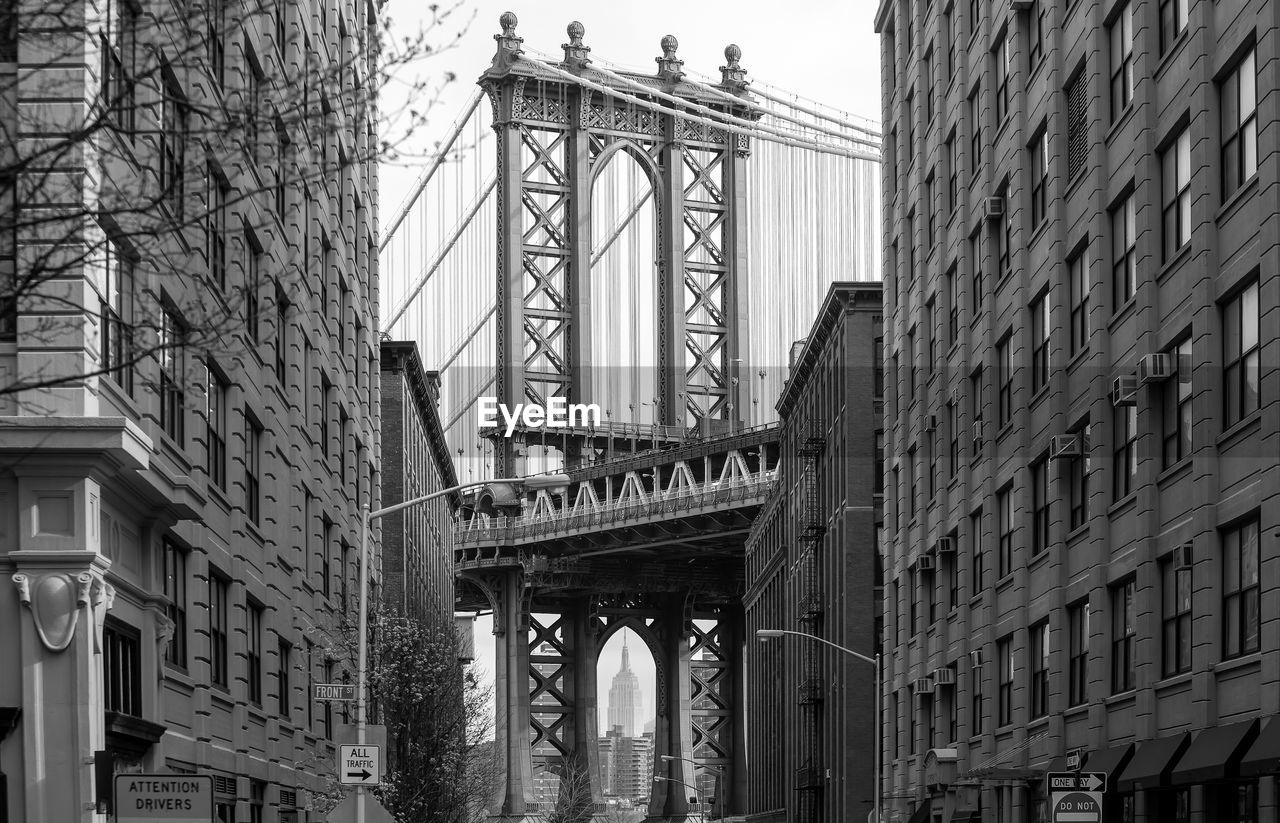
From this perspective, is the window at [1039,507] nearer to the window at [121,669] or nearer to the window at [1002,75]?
the window at [1002,75]

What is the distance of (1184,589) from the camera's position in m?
30.5

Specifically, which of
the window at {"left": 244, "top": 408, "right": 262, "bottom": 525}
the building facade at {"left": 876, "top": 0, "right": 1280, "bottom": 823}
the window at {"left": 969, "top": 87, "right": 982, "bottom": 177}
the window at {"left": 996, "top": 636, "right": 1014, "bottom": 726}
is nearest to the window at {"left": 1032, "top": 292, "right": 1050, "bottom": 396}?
the building facade at {"left": 876, "top": 0, "right": 1280, "bottom": 823}

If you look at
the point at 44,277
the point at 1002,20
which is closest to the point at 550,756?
the point at 1002,20

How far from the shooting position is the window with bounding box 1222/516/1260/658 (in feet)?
89.6

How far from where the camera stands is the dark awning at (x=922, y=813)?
167ft

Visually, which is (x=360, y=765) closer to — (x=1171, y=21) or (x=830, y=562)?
(x=1171, y=21)

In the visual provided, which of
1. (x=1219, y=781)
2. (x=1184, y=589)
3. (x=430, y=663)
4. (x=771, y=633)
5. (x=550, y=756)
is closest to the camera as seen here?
(x=1219, y=781)

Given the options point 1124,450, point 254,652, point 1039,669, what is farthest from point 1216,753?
point 254,652

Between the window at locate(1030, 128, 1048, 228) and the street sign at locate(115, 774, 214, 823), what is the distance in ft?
89.6

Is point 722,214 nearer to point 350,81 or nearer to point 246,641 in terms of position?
point 350,81

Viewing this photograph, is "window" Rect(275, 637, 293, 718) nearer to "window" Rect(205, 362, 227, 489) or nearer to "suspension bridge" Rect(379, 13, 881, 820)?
"window" Rect(205, 362, 227, 489)

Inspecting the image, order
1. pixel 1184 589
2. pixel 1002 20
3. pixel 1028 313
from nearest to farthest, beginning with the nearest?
pixel 1184 589 → pixel 1028 313 → pixel 1002 20

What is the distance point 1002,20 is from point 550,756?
149353mm

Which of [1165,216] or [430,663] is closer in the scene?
[1165,216]
